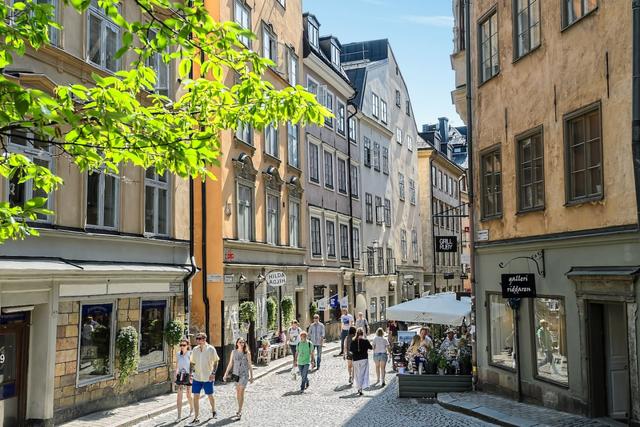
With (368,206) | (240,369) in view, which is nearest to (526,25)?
(240,369)

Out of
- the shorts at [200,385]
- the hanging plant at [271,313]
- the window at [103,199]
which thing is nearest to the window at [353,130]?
the hanging plant at [271,313]

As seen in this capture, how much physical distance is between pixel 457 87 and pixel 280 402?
1002 centimetres

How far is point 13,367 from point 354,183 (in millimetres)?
27638

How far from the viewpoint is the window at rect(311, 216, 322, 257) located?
32.3 meters

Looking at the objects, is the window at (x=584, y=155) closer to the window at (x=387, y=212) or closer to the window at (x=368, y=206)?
the window at (x=368, y=206)

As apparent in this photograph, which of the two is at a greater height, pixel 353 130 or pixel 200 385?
pixel 353 130

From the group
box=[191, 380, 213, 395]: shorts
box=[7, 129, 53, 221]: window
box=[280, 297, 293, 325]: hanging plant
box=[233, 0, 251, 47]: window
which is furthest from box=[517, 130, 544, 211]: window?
box=[280, 297, 293, 325]: hanging plant

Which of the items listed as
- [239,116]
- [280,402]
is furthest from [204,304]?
[239,116]

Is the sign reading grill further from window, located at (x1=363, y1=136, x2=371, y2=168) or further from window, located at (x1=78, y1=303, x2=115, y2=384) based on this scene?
window, located at (x1=363, y1=136, x2=371, y2=168)

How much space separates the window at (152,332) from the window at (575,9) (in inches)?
447

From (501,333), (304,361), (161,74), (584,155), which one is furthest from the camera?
(161,74)

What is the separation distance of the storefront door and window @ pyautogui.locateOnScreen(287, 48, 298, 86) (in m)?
17.9

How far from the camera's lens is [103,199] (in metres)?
15.8

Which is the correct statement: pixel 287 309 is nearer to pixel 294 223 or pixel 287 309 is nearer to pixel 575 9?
pixel 294 223
